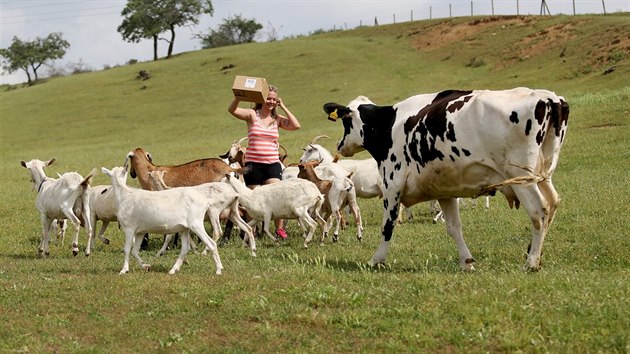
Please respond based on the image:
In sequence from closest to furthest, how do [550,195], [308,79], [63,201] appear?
1. [550,195]
2. [63,201]
3. [308,79]

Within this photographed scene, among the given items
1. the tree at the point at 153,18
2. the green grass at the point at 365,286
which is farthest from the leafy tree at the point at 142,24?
the green grass at the point at 365,286

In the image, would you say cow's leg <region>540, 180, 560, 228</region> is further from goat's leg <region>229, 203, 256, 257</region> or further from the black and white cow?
goat's leg <region>229, 203, 256, 257</region>

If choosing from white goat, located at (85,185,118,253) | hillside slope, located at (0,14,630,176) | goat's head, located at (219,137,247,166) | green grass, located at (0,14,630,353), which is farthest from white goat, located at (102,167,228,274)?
hillside slope, located at (0,14,630,176)

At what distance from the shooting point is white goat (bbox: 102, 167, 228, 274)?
40.3ft

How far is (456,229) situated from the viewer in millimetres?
12531

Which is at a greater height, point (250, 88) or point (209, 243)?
point (250, 88)

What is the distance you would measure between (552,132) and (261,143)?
21.5 feet

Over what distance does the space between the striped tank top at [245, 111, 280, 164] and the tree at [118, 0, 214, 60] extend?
7397cm

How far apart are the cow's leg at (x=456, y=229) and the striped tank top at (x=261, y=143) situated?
14.6ft

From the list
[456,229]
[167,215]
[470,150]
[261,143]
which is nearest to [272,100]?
[261,143]

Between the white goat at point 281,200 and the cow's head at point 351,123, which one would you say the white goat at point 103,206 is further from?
the cow's head at point 351,123

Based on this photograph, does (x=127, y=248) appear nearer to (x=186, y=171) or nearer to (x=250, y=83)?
(x=250, y=83)

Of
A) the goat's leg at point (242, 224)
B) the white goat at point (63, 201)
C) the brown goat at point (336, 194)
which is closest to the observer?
the goat's leg at point (242, 224)

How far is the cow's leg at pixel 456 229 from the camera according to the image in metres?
12.1
